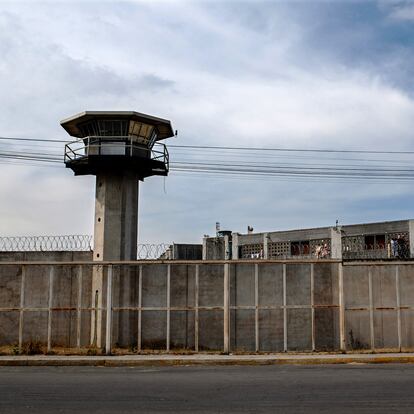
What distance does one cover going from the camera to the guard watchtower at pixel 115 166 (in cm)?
2073

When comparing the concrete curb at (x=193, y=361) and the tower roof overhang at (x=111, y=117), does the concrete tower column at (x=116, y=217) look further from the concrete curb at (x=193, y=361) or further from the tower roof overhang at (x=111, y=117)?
the concrete curb at (x=193, y=361)

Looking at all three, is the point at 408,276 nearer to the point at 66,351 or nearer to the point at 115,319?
the point at 115,319

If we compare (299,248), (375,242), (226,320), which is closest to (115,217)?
(226,320)

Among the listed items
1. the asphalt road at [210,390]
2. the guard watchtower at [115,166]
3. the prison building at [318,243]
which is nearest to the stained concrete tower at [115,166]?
the guard watchtower at [115,166]

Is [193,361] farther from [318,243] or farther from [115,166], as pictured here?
[318,243]

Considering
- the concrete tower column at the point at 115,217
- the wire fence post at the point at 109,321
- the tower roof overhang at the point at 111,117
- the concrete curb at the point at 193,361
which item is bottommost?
the concrete curb at the point at 193,361

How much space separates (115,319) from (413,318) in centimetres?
967

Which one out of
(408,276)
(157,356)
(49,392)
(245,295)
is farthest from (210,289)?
(49,392)

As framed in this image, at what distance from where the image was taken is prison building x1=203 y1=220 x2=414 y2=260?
31.3m

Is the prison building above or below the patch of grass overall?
above

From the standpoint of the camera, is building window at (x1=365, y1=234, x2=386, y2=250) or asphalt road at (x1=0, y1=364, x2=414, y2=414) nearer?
asphalt road at (x1=0, y1=364, x2=414, y2=414)

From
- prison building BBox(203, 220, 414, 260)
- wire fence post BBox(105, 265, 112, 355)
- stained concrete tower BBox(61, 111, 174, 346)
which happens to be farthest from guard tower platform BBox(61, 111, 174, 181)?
prison building BBox(203, 220, 414, 260)

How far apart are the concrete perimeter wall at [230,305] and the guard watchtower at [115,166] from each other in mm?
1430

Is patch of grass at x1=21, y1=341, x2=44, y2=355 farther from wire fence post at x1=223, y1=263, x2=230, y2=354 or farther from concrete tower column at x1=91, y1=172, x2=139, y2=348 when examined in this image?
wire fence post at x1=223, y1=263, x2=230, y2=354
